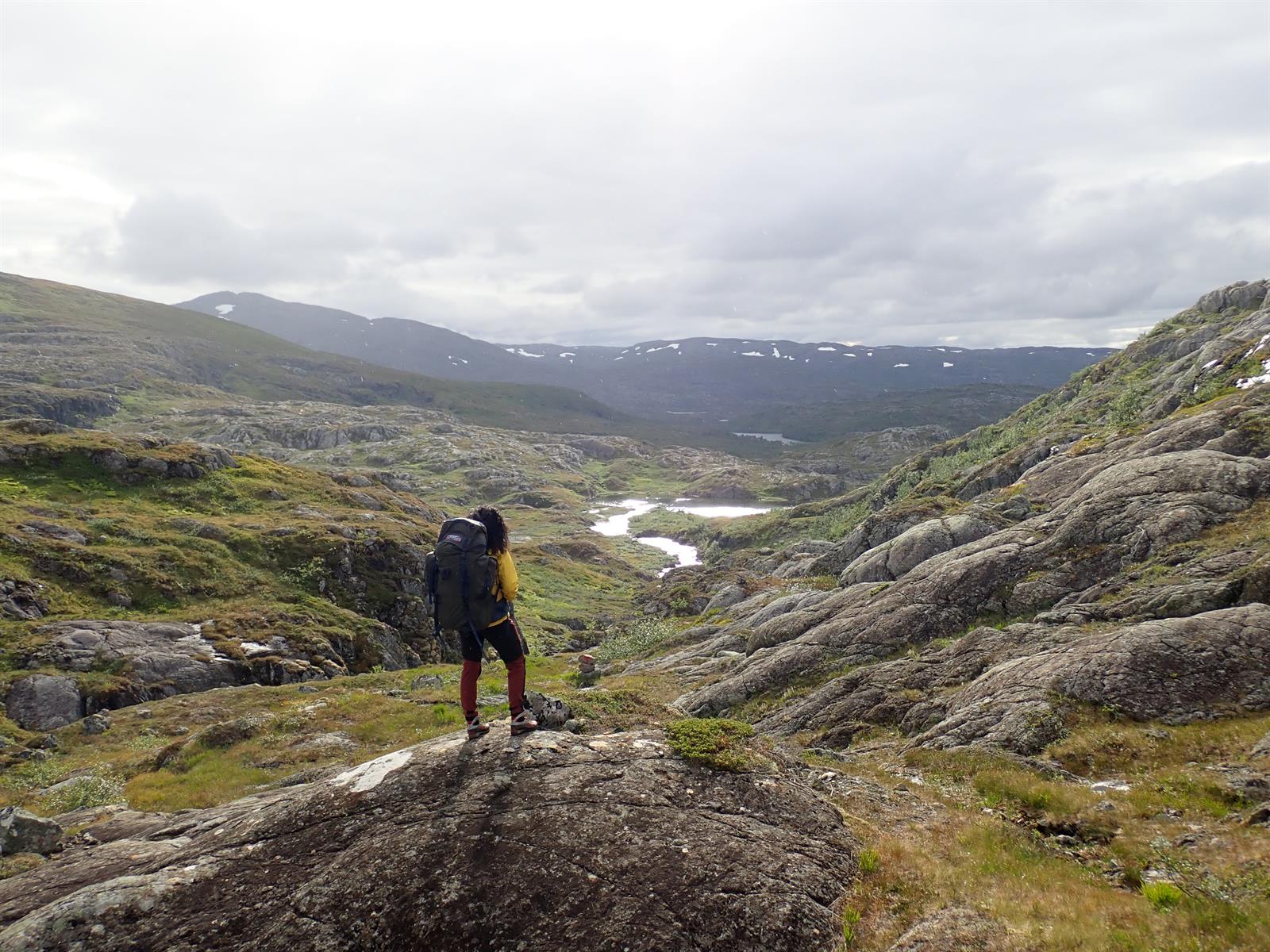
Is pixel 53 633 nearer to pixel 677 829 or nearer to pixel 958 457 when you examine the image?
pixel 677 829

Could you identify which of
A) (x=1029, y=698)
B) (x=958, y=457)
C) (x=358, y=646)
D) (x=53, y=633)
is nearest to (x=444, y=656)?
(x=358, y=646)

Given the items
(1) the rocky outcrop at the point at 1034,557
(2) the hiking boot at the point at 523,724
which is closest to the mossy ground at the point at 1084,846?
(2) the hiking boot at the point at 523,724

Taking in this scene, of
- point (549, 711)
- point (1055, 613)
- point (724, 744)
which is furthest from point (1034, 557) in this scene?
point (549, 711)

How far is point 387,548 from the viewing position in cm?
6028

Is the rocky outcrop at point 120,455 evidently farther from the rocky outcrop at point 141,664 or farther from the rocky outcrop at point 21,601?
the rocky outcrop at point 141,664

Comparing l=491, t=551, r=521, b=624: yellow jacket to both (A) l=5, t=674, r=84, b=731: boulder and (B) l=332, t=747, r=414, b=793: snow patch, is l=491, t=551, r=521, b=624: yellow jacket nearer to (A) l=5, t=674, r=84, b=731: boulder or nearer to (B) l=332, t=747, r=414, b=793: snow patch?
(B) l=332, t=747, r=414, b=793: snow patch

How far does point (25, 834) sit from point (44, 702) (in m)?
25.0

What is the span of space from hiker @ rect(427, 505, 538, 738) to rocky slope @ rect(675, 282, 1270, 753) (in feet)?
42.3

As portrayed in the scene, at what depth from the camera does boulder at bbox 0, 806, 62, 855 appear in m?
11.8

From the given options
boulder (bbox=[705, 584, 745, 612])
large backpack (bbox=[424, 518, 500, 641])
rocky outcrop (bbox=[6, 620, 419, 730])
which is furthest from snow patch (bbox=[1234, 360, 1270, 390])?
rocky outcrop (bbox=[6, 620, 419, 730])

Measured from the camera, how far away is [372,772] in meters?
11.7

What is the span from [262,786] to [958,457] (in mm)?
115602

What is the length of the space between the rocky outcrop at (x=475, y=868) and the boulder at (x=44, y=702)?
25.3 m

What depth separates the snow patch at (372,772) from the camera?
11.3 m
